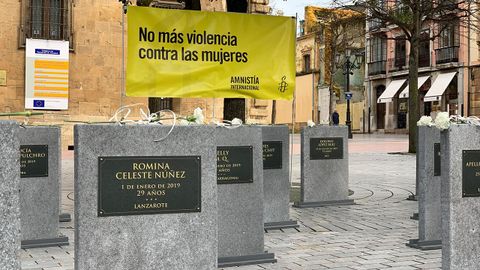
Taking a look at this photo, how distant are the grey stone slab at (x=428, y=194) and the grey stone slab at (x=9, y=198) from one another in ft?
15.8

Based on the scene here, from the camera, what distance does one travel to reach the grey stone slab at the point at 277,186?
8.20 metres

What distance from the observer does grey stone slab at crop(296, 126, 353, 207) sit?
389 inches

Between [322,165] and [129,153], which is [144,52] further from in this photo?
[322,165]

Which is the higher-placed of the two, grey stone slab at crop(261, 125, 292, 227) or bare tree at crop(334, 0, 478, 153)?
bare tree at crop(334, 0, 478, 153)

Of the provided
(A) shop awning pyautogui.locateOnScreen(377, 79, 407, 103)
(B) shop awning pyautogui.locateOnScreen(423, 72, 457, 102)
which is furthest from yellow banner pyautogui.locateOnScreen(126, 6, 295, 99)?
(A) shop awning pyautogui.locateOnScreen(377, 79, 407, 103)

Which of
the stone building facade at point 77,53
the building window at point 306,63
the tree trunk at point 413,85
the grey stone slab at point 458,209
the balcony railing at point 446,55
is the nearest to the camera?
the grey stone slab at point 458,209

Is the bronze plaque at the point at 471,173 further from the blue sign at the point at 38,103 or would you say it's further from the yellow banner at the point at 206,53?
the blue sign at the point at 38,103

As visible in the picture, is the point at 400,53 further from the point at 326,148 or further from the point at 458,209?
the point at 458,209

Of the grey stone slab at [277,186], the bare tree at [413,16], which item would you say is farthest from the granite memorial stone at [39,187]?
the bare tree at [413,16]

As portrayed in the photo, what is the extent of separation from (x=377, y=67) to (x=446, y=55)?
9.51 meters

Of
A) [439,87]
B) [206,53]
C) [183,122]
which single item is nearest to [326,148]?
[206,53]

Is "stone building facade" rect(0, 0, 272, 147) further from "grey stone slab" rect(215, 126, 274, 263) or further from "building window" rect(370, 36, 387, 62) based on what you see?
"building window" rect(370, 36, 387, 62)

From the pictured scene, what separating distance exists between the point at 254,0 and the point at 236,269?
64.4ft

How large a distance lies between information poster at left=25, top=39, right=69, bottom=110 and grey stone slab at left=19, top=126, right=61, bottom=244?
15.6m
